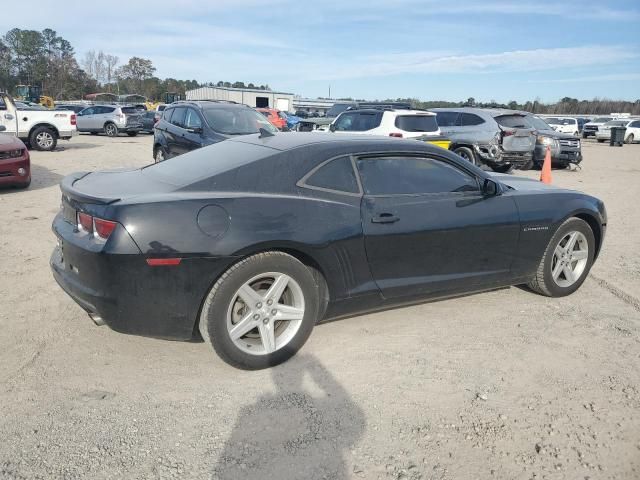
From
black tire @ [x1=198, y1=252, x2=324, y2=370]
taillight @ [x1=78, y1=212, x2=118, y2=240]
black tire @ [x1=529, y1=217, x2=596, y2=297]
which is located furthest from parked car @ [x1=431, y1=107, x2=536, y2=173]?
taillight @ [x1=78, y1=212, x2=118, y2=240]

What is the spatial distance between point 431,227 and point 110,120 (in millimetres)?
24437

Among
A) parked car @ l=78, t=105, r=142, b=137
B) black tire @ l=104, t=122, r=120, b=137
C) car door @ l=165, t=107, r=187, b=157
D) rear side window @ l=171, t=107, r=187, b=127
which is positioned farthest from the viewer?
black tire @ l=104, t=122, r=120, b=137

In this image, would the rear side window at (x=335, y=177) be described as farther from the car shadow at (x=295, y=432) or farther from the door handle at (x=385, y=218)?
the car shadow at (x=295, y=432)

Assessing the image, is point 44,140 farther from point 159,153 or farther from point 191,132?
point 191,132

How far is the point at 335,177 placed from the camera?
354cm

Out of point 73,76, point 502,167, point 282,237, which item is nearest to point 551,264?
point 282,237

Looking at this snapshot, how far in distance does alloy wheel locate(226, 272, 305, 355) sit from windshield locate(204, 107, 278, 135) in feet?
21.6

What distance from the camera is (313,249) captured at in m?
3.29

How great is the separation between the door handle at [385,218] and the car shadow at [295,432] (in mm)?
1079

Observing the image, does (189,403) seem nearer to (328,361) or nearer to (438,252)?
(328,361)

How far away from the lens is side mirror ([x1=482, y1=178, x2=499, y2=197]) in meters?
4.08

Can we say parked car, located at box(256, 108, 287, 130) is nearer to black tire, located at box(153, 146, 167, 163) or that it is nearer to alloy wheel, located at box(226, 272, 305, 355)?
black tire, located at box(153, 146, 167, 163)

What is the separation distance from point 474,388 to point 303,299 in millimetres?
1191

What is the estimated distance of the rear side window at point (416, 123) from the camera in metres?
11.0
